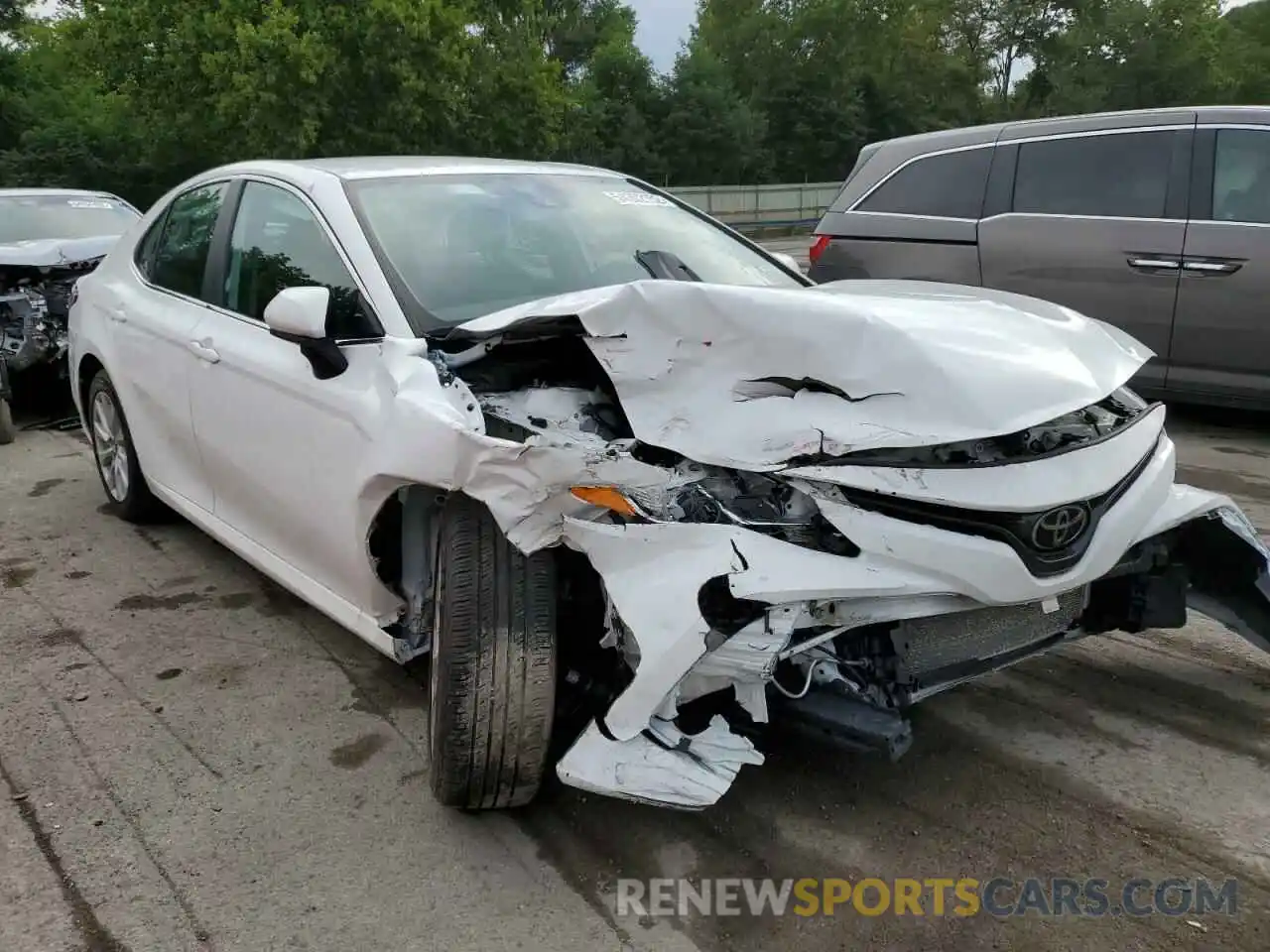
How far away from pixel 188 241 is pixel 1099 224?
188 inches

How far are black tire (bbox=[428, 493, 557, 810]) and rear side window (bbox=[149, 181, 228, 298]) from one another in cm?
212

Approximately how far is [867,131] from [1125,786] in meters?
51.1

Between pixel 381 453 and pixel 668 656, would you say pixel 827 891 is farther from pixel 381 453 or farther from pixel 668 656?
pixel 381 453

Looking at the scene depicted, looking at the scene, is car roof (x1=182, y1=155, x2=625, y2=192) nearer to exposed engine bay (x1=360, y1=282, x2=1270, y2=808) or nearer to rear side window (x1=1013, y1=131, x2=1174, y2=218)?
exposed engine bay (x1=360, y1=282, x2=1270, y2=808)

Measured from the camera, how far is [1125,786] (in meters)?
2.74

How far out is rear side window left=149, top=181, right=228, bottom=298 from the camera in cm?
408

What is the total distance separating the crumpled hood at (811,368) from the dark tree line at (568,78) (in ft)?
80.1

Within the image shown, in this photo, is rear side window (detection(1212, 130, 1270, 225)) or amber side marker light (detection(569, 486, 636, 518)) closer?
amber side marker light (detection(569, 486, 636, 518))

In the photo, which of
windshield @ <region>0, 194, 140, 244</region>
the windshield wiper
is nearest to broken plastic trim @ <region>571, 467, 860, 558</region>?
the windshield wiper

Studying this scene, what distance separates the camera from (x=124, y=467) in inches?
192

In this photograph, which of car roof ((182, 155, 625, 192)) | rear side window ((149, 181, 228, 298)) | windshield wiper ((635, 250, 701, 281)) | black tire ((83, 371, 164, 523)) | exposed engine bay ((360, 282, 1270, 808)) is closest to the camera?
exposed engine bay ((360, 282, 1270, 808))

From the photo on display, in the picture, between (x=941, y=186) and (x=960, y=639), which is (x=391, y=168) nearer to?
(x=960, y=639)

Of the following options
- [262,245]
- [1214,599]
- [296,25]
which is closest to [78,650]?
[262,245]

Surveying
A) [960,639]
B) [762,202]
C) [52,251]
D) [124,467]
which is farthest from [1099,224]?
[762,202]
